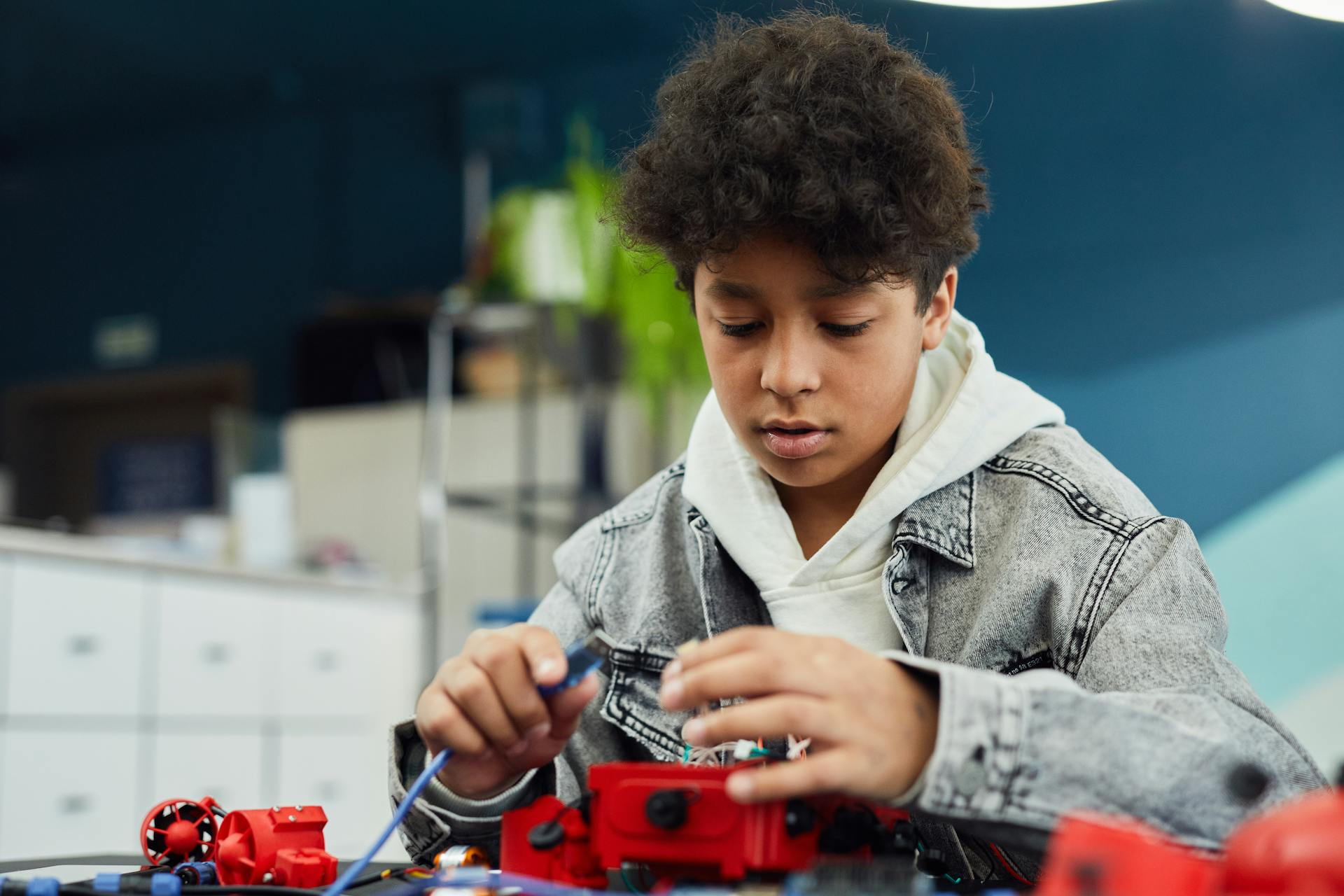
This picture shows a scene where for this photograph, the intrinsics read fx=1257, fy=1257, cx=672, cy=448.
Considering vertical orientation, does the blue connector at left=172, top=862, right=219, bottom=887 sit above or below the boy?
below

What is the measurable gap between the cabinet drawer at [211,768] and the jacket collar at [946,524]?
6.43 feet

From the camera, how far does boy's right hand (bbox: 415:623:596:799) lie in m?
0.70

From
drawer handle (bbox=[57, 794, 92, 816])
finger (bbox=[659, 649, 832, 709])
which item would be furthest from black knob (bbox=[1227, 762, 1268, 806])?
drawer handle (bbox=[57, 794, 92, 816])

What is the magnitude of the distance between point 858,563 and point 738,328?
0.70ft

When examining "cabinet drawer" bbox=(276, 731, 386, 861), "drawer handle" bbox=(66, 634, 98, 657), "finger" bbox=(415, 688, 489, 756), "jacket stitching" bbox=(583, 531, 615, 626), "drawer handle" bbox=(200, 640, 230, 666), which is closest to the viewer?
"finger" bbox=(415, 688, 489, 756)

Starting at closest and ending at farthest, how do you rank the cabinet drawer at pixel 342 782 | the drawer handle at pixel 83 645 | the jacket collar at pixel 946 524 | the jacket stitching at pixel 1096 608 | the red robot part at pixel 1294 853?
the red robot part at pixel 1294 853 → the jacket stitching at pixel 1096 608 → the jacket collar at pixel 946 524 → the drawer handle at pixel 83 645 → the cabinet drawer at pixel 342 782

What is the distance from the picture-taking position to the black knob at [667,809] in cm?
57

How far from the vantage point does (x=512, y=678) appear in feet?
2.31

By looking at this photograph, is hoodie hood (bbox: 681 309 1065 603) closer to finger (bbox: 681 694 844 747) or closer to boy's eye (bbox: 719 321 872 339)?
boy's eye (bbox: 719 321 872 339)

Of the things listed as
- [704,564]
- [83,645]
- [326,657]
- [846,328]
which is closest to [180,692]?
[83,645]

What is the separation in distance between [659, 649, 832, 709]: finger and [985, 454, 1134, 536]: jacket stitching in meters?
0.37

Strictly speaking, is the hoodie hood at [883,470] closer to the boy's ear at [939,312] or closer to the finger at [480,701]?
the boy's ear at [939,312]

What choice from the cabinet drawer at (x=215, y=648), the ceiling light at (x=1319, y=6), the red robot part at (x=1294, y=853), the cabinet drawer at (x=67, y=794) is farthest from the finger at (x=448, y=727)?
the cabinet drawer at (x=215, y=648)

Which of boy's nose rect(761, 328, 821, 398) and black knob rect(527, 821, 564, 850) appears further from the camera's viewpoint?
boy's nose rect(761, 328, 821, 398)
